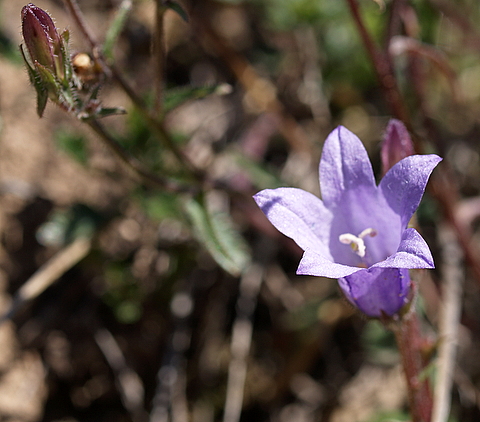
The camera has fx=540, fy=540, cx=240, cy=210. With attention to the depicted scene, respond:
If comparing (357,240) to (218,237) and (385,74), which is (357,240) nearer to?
(218,237)

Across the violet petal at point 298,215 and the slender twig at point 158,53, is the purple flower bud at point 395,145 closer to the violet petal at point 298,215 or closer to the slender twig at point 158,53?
the violet petal at point 298,215

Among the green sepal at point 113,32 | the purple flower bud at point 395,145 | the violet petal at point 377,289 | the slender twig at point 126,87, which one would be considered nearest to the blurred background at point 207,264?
the slender twig at point 126,87

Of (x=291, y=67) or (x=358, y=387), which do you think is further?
(x=291, y=67)

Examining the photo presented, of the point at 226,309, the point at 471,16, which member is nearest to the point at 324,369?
the point at 226,309

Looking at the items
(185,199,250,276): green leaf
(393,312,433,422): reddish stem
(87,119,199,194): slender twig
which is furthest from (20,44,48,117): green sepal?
(393,312,433,422): reddish stem

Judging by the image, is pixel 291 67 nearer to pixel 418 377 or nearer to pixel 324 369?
pixel 324 369

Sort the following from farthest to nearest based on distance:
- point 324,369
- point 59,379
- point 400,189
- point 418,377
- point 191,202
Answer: point 324,369
point 59,379
point 191,202
point 418,377
point 400,189

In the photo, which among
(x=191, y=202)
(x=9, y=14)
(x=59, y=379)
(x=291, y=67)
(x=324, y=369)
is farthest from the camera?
(x=291, y=67)
